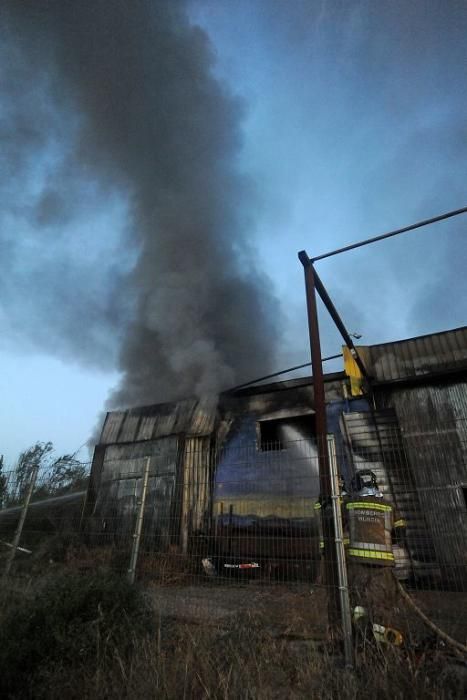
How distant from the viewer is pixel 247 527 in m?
8.55

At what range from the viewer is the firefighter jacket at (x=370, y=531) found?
356 centimetres

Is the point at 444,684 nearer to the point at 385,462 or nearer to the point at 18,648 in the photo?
the point at 18,648

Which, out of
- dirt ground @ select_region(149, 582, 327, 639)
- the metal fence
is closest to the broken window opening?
the metal fence

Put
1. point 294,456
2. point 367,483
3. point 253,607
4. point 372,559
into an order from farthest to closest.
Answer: point 294,456, point 253,607, point 367,483, point 372,559

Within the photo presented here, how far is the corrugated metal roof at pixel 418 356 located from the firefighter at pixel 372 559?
593cm

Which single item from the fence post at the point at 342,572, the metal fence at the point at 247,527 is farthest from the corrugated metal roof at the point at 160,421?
the fence post at the point at 342,572

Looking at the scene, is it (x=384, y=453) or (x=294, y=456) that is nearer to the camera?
(x=384, y=453)

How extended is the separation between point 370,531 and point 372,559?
0.25m

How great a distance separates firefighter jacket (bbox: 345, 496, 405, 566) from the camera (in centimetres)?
356

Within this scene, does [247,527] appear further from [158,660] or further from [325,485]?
[158,660]

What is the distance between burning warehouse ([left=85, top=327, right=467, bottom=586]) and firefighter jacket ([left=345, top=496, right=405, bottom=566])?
235 centimetres

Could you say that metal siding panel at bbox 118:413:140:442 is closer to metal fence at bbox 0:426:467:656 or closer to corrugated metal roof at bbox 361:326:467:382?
metal fence at bbox 0:426:467:656

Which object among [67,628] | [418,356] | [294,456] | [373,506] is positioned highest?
[418,356]

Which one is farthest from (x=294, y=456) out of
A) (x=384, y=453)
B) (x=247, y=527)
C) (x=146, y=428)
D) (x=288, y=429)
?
(x=146, y=428)
